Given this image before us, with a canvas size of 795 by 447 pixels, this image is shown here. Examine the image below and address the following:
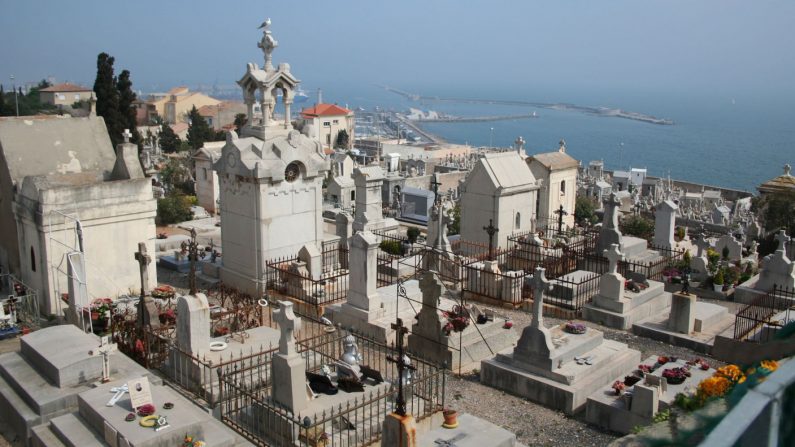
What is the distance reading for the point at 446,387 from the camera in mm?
11641

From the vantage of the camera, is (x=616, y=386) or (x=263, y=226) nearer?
(x=616, y=386)

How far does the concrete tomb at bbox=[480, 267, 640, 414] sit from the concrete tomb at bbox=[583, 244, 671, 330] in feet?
8.29

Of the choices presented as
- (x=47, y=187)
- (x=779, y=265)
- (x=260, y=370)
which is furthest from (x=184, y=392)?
(x=779, y=265)

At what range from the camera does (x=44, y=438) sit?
8.87 metres

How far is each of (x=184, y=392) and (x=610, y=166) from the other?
111840mm

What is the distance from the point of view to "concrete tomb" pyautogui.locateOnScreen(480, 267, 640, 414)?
428 inches

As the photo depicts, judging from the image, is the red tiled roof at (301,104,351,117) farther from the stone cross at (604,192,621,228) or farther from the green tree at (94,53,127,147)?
the stone cross at (604,192,621,228)

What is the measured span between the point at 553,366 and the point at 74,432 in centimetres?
706

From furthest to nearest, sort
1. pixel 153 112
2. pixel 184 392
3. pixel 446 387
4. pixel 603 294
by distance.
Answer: pixel 153 112
pixel 603 294
pixel 446 387
pixel 184 392

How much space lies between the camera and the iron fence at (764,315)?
42.7 feet

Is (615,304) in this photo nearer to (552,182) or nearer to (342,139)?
(552,182)

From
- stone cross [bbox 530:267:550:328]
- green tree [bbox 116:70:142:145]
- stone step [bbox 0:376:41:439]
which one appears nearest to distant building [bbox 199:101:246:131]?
green tree [bbox 116:70:142:145]

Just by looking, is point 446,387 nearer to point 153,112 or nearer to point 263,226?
point 263,226

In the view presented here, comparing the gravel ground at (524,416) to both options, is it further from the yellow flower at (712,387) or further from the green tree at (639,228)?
the green tree at (639,228)
